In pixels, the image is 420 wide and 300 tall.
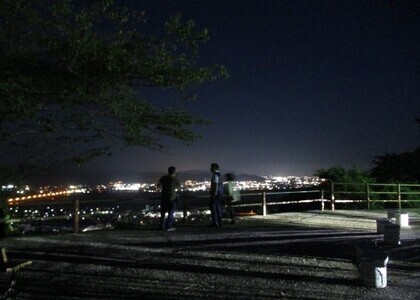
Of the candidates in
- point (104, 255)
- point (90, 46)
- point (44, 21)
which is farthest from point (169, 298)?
point (44, 21)

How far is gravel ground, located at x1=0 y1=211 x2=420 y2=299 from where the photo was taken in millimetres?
6934

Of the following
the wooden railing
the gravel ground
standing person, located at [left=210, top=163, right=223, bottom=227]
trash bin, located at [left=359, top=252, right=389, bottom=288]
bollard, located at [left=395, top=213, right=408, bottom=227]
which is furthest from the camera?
the wooden railing

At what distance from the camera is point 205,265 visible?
28.0 feet

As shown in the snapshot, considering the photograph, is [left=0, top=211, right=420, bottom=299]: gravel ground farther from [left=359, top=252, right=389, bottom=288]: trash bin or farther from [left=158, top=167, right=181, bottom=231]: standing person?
[left=158, top=167, right=181, bottom=231]: standing person

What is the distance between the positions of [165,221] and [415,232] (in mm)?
6811

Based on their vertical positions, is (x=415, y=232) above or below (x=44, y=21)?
below

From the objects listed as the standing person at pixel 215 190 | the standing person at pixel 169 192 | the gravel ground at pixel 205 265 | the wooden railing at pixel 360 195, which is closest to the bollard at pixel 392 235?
the gravel ground at pixel 205 265

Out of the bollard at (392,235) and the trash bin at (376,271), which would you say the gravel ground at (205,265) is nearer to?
the trash bin at (376,271)

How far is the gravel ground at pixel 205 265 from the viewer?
693cm

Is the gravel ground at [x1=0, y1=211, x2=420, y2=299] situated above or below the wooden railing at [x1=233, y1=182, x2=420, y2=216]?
below

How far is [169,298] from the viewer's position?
659cm

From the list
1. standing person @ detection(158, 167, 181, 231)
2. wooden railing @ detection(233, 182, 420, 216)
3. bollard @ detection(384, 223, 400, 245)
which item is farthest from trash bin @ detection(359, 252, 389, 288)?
wooden railing @ detection(233, 182, 420, 216)

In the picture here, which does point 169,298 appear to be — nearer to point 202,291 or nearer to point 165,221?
point 202,291

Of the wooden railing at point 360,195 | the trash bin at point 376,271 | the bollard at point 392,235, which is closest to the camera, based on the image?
the trash bin at point 376,271
